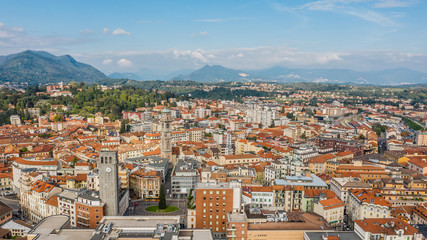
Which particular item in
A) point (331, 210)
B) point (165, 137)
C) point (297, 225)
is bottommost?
point (331, 210)

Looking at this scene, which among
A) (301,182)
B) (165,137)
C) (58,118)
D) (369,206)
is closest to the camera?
(369,206)

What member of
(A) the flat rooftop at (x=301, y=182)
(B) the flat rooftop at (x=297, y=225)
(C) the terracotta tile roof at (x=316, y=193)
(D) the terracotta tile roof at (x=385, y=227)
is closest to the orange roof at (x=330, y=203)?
(C) the terracotta tile roof at (x=316, y=193)

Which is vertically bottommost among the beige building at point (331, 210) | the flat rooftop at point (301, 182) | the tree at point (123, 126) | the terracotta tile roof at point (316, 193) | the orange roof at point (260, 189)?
the beige building at point (331, 210)

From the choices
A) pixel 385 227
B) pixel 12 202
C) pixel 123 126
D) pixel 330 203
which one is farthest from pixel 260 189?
pixel 123 126

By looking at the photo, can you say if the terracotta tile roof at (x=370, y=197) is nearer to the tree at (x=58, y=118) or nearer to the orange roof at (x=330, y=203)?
the orange roof at (x=330, y=203)

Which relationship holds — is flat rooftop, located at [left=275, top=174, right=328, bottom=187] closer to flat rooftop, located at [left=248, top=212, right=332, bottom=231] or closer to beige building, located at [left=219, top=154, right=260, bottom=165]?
flat rooftop, located at [left=248, top=212, right=332, bottom=231]

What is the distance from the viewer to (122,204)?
31031mm

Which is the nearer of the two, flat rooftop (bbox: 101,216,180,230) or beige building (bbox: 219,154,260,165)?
flat rooftop (bbox: 101,216,180,230)

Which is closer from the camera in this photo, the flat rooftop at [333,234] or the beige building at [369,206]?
the flat rooftop at [333,234]

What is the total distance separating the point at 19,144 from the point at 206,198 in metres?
43.8

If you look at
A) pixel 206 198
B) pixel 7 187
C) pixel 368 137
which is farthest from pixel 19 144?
pixel 368 137

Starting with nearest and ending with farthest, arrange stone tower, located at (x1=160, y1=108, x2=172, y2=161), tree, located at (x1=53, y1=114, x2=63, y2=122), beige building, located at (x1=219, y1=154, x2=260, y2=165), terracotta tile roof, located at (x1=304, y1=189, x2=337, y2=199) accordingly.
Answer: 1. terracotta tile roof, located at (x1=304, y1=189, x2=337, y2=199)
2. beige building, located at (x1=219, y1=154, x2=260, y2=165)
3. stone tower, located at (x1=160, y1=108, x2=172, y2=161)
4. tree, located at (x1=53, y1=114, x2=63, y2=122)

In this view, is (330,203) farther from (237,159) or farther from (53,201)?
(53,201)

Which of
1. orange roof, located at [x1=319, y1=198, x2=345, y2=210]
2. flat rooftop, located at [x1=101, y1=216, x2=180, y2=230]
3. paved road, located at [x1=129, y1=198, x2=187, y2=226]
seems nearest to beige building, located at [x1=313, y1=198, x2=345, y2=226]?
orange roof, located at [x1=319, y1=198, x2=345, y2=210]
